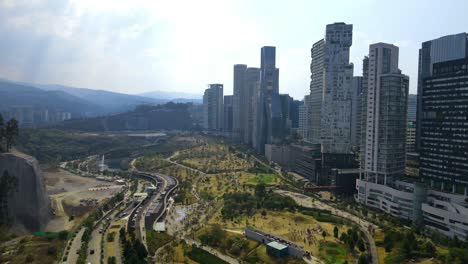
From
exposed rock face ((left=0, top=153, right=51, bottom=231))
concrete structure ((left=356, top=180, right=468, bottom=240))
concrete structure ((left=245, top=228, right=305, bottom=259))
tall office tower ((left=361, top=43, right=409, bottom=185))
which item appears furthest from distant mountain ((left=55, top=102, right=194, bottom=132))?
concrete structure ((left=245, top=228, right=305, bottom=259))

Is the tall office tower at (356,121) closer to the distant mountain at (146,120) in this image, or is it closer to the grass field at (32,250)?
the grass field at (32,250)

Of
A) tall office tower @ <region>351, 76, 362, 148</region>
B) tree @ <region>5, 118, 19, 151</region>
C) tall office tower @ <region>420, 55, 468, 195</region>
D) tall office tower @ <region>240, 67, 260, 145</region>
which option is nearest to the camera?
tall office tower @ <region>420, 55, 468, 195</region>

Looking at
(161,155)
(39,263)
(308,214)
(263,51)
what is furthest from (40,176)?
(263,51)

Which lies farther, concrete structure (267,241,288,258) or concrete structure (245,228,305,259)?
concrete structure (267,241,288,258)

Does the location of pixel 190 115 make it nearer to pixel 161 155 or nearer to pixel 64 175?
pixel 161 155

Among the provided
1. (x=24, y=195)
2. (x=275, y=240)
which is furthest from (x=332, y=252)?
(x=24, y=195)

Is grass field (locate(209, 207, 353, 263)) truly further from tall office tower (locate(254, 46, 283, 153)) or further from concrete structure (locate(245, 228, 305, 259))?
tall office tower (locate(254, 46, 283, 153))
